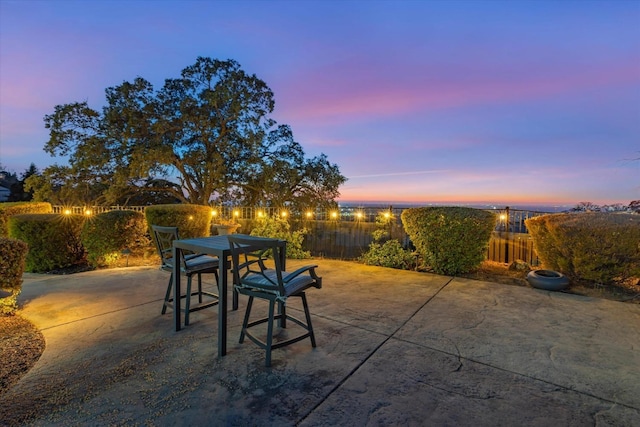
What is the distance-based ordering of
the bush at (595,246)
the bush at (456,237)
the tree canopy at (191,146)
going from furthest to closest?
the tree canopy at (191,146) → the bush at (456,237) → the bush at (595,246)

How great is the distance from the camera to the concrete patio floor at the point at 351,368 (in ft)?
5.14

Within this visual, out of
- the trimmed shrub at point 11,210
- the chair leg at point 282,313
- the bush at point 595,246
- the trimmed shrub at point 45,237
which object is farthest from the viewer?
the trimmed shrub at point 11,210

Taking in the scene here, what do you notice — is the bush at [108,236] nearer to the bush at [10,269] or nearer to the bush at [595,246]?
the bush at [10,269]

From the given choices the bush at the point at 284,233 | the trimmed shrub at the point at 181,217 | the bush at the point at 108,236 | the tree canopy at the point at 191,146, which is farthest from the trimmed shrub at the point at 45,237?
the tree canopy at the point at 191,146

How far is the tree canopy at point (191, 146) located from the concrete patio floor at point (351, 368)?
10198mm

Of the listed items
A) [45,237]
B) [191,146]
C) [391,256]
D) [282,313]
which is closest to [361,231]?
[391,256]

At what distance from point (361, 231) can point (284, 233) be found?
77.5 inches

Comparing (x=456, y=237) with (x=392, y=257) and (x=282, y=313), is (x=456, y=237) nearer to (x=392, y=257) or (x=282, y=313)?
(x=392, y=257)

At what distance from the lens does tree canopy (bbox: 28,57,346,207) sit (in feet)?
Answer: 39.4

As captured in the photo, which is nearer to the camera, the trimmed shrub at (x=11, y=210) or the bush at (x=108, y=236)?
the bush at (x=108, y=236)

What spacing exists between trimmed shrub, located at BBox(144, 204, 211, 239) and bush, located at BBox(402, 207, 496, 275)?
15.7 feet

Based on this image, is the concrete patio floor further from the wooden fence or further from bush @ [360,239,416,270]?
the wooden fence

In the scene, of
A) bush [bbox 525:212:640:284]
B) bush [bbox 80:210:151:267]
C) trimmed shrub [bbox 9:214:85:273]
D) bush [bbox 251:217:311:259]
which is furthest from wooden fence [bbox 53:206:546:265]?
bush [bbox 525:212:640:284]

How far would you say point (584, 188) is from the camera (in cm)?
966
